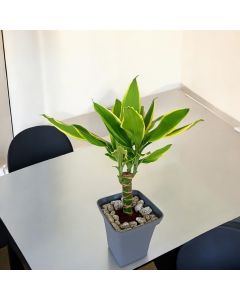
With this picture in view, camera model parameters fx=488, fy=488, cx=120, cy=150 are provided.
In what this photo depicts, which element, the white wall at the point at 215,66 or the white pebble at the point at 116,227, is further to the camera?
the white wall at the point at 215,66

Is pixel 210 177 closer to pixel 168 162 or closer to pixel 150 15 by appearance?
pixel 168 162

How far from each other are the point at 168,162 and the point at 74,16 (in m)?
1.54

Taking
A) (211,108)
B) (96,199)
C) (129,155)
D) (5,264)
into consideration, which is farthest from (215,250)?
(211,108)

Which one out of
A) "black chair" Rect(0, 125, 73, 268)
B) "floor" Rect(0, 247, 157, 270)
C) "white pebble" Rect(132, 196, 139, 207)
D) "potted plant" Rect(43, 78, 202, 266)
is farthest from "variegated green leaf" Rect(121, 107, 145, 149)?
"floor" Rect(0, 247, 157, 270)

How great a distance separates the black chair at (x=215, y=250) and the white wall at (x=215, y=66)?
1216 millimetres

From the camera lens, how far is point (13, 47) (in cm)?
248

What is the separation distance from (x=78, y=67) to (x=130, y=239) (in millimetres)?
1455

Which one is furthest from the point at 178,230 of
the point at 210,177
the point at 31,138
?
the point at 31,138

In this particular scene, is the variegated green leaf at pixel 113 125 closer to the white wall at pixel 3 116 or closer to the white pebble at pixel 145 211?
the white pebble at pixel 145 211

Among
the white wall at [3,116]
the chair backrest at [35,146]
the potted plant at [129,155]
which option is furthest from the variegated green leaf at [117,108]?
the white wall at [3,116]

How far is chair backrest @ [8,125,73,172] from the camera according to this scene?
2164 mm

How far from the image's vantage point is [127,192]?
58.0 inches

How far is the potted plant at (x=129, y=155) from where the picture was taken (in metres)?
1.38

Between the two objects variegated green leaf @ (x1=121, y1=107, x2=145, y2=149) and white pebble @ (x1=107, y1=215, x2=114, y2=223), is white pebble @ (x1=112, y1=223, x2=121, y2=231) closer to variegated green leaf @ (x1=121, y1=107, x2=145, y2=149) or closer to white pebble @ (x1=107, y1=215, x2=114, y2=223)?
white pebble @ (x1=107, y1=215, x2=114, y2=223)
